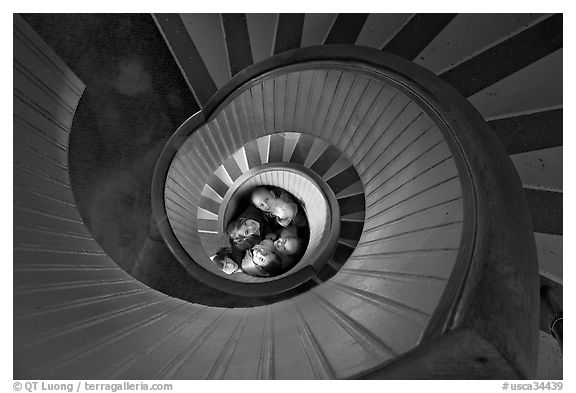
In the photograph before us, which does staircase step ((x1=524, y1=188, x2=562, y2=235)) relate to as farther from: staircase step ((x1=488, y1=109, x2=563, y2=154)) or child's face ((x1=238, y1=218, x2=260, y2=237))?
child's face ((x1=238, y1=218, x2=260, y2=237))

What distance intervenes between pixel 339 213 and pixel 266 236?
126 cm

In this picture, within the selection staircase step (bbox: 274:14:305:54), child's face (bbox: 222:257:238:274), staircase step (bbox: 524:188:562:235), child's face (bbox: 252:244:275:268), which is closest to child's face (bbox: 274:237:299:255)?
child's face (bbox: 252:244:275:268)

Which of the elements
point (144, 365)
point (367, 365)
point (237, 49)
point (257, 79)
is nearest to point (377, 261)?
point (367, 365)

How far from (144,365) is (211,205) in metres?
3.75

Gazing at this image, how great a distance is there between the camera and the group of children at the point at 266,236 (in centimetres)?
514

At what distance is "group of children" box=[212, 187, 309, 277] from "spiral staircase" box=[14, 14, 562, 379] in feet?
3.01

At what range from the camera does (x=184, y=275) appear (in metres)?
4.17

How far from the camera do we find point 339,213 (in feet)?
14.8

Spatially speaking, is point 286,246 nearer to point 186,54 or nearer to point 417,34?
point 186,54

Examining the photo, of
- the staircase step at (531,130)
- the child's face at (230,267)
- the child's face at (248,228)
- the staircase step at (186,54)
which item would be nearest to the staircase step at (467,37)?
the staircase step at (531,130)

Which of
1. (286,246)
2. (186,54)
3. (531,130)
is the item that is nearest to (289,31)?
(186,54)

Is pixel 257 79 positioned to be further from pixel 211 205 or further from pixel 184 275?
pixel 211 205

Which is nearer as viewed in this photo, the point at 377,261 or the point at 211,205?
the point at 377,261
